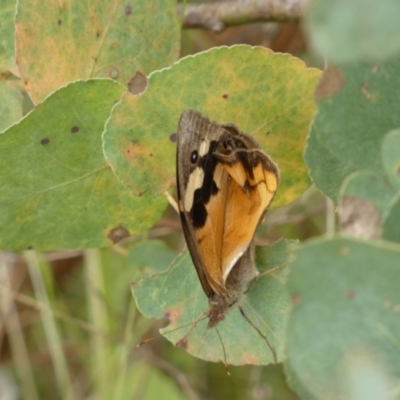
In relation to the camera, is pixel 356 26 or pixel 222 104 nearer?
pixel 356 26

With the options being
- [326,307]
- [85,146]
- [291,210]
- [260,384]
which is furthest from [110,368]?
[326,307]

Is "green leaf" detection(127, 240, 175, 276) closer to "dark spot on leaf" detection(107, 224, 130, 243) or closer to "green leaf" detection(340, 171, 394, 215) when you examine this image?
"dark spot on leaf" detection(107, 224, 130, 243)

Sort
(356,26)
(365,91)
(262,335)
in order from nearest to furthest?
1. (356,26)
2. (365,91)
3. (262,335)

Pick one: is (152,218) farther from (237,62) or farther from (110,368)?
(110,368)

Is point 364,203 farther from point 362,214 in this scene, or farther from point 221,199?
point 221,199

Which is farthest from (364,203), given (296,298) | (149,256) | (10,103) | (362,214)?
(149,256)

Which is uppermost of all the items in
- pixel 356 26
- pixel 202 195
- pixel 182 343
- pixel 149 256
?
pixel 356 26

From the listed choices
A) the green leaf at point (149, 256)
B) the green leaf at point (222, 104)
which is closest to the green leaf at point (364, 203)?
the green leaf at point (222, 104)
